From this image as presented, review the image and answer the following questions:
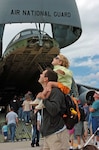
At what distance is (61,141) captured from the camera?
3.87m

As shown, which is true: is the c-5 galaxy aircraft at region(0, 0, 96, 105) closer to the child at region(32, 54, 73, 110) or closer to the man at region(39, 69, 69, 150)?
the child at region(32, 54, 73, 110)

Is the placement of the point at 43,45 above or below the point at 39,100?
above

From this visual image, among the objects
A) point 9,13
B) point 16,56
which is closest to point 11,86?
point 16,56

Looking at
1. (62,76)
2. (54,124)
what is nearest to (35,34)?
(62,76)

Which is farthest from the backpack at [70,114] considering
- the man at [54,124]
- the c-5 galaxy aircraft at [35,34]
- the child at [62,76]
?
the c-5 galaxy aircraft at [35,34]

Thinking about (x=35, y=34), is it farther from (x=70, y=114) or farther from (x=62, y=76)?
(x=70, y=114)

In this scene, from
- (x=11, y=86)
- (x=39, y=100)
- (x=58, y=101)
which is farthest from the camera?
(x=11, y=86)

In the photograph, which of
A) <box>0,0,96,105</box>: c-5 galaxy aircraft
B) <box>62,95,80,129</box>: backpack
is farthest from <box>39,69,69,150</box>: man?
<box>0,0,96,105</box>: c-5 galaxy aircraft

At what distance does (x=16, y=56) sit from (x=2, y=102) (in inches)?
444

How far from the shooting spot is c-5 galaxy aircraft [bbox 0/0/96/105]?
15.2 meters

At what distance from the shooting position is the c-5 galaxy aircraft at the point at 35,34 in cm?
1523

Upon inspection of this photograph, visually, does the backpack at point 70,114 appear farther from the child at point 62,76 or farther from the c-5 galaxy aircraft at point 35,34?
the c-5 galaxy aircraft at point 35,34

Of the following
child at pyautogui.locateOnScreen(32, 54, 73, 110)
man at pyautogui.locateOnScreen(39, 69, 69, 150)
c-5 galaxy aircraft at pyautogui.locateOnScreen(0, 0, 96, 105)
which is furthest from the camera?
c-5 galaxy aircraft at pyautogui.locateOnScreen(0, 0, 96, 105)

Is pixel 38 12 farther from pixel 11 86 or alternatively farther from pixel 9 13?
pixel 11 86
